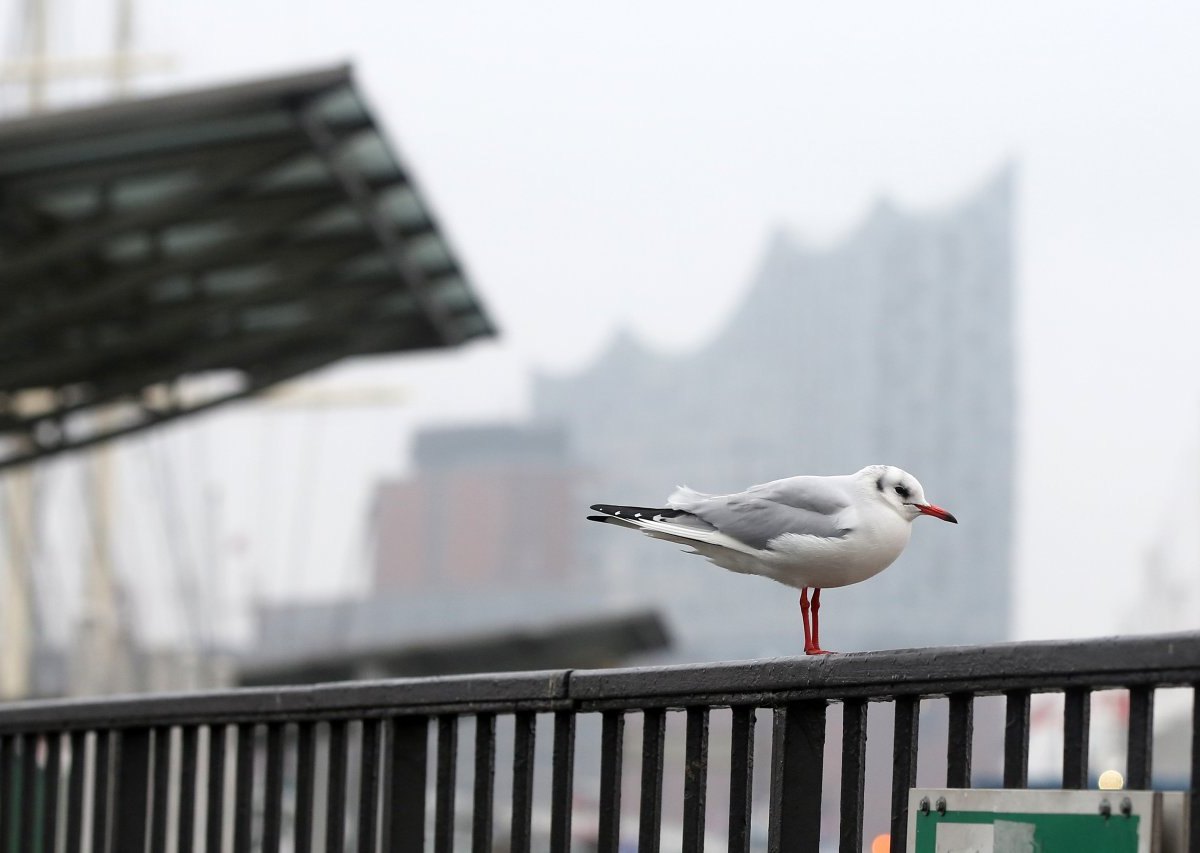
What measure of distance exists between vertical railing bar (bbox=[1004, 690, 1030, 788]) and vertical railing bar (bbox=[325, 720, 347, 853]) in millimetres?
1775

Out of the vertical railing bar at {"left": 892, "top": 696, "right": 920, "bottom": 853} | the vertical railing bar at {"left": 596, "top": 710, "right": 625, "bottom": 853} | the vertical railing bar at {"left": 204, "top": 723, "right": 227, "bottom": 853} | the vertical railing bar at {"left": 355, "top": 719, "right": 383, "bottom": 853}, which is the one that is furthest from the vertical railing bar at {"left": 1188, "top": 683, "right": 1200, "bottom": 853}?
the vertical railing bar at {"left": 204, "top": 723, "right": 227, "bottom": 853}

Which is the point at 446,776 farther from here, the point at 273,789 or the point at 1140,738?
the point at 1140,738

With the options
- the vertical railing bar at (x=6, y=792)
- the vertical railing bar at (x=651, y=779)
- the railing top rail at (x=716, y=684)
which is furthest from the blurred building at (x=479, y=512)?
the vertical railing bar at (x=651, y=779)

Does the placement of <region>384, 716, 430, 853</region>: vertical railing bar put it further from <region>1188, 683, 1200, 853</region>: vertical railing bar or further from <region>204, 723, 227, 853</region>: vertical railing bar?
<region>1188, 683, 1200, 853</region>: vertical railing bar

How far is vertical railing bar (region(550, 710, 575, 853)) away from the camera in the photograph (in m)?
3.61

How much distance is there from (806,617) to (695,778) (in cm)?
37

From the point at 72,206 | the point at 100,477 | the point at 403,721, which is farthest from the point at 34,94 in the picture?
the point at 403,721

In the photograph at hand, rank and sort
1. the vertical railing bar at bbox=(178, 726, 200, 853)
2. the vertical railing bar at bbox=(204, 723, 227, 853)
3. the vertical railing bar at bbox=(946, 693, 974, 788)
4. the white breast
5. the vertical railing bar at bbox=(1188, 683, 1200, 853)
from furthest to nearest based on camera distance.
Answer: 1. the vertical railing bar at bbox=(178, 726, 200, 853)
2. the vertical railing bar at bbox=(204, 723, 227, 853)
3. the white breast
4. the vertical railing bar at bbox=(946, 693, 974, 788)
5. the vertical railing bar at bbox=(1188, 683, 1200, 853)

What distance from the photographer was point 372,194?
1418 cm

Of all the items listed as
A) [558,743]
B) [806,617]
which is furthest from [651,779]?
[806,617]

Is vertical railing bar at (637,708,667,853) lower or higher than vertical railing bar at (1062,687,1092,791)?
lower

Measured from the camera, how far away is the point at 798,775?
3188 mm

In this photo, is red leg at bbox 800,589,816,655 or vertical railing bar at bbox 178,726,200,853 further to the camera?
vertical railing bar at bbox 178,726,200,853

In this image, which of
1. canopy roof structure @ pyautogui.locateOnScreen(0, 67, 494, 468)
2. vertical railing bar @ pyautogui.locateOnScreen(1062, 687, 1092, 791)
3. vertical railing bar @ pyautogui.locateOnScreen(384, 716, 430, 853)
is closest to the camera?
vertical railing bar @ pyautogui.locateOnScreen(1062, 687, 1092, 791)
